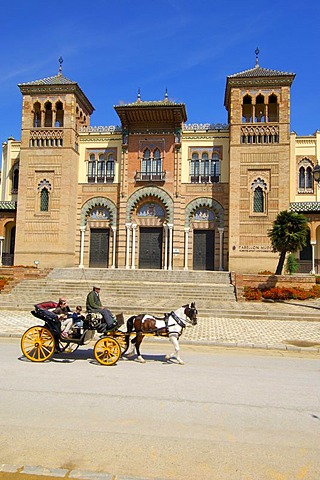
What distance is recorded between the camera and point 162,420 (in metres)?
4.69

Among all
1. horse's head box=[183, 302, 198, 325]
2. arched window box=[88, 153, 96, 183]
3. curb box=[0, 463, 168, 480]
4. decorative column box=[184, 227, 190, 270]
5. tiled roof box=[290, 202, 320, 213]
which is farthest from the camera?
arched window box=[88, 153, 96, 183]

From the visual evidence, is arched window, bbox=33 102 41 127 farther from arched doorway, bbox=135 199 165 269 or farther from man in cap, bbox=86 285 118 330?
man in cap, bbox=86 285 118 330

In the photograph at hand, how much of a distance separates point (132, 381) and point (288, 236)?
48.5ft

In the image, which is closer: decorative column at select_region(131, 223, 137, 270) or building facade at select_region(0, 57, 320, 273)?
building facade at select_region(0, 57, 320, 273)

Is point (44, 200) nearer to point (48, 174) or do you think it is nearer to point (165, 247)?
point (48, 174)

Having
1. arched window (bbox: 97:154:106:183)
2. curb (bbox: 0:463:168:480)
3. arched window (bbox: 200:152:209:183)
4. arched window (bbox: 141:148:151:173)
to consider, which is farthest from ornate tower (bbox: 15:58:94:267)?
curb (bbox: 0:463:168:480)

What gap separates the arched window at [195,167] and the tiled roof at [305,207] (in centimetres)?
665

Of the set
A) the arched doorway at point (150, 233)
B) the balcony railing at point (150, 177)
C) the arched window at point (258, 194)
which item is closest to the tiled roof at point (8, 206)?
the arched doorway at point (150, 233)

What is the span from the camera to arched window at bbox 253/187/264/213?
87.7 ft

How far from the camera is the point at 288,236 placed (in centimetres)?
1945

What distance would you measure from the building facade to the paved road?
66.2 feet

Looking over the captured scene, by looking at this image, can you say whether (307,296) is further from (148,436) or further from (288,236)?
(148,436)

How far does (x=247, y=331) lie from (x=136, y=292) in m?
8.70

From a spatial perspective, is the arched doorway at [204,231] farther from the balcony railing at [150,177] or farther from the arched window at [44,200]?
the arched window at [44,200]
